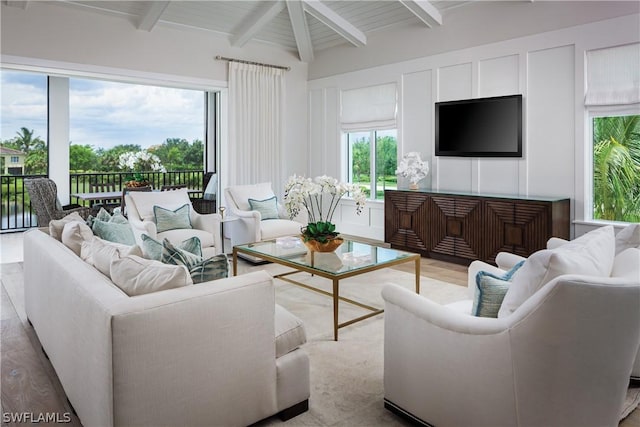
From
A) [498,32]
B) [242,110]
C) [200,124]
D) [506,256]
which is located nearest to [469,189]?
[498,32]

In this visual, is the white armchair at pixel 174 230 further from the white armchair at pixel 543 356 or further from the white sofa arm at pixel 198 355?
the white armchair at pixel 543 356

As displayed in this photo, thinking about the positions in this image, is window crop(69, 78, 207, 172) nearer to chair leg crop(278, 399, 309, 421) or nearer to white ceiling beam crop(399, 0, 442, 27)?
white ceiling beam crop(399, 0, 442, 27)

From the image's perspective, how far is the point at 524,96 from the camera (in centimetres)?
512

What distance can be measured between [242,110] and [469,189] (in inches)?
138

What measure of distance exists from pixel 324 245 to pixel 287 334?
1.69 meters

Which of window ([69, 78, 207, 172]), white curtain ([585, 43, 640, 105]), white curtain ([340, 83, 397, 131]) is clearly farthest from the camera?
window ([69, 78, 207, 172])

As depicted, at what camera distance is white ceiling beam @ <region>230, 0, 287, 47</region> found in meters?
5.94

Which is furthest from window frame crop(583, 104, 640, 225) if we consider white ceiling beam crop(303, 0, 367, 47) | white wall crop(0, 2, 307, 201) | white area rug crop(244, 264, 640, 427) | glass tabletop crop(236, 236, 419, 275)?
white wall crop(0, 2, 307, 201)

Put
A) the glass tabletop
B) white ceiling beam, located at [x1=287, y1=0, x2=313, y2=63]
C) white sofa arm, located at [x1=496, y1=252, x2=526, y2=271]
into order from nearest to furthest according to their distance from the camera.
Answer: white sofa arm, located at [x1=496, y1=252, x2=526, y2=271] < the glass tabletop < white ceiling beam, located at [x1=287, y1=0, x2=313, y2=63]

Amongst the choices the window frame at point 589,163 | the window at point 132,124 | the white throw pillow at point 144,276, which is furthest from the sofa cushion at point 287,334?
the window at point 132,124

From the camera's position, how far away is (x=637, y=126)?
14.6ft

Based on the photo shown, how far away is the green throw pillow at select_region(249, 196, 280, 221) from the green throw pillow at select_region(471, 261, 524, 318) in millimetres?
3899

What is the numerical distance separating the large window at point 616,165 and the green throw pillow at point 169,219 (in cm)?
427

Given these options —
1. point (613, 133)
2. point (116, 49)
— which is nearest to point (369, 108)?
point (613, 133)
